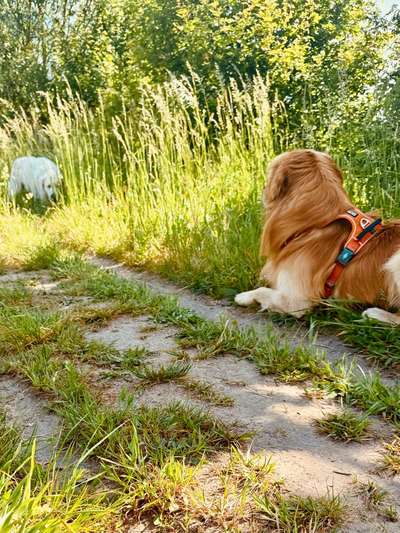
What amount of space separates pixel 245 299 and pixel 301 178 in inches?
35.4

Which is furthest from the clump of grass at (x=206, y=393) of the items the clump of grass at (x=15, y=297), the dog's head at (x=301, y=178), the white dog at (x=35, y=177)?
the white dog at (x=35, y=177)

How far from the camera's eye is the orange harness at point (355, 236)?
2.94 m

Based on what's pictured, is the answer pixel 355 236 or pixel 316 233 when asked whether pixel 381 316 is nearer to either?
pixel 355 236

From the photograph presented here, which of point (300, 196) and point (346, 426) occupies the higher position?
point (300, 196)

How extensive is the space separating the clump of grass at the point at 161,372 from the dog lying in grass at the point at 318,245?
108 cm

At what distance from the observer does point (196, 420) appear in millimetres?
1857

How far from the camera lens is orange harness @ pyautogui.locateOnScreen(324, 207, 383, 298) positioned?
2939 millimetres

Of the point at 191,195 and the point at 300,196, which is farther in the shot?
the point at 191,195

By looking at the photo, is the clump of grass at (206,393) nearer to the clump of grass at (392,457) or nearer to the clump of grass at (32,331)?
the clump of grass at (392,457)

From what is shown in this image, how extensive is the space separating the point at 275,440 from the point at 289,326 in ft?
4.42

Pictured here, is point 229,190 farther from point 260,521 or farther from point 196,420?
point 260,521

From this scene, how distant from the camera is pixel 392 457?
5.51 ft

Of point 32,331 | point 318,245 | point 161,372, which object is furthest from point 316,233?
point 32,331

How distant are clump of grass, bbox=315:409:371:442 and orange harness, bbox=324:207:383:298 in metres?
1.22
